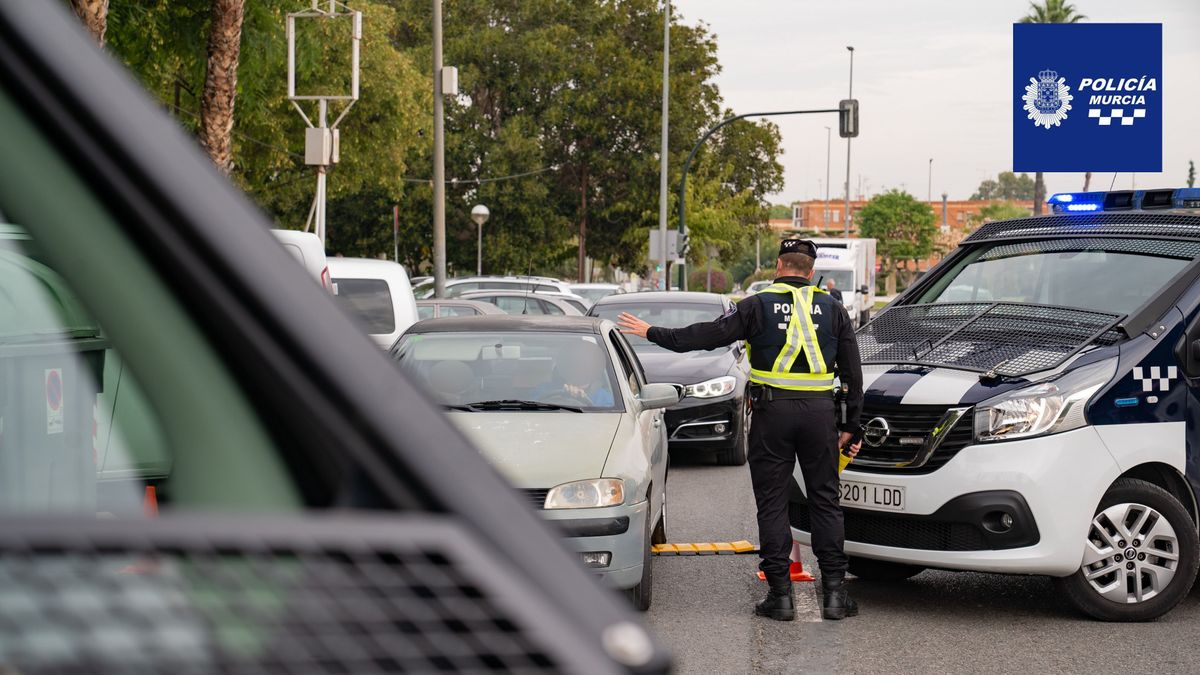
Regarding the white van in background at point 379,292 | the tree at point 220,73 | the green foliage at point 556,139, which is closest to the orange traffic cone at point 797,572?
the white van in background at point 379,292

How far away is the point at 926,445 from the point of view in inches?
265

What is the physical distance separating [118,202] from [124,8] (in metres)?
16.4

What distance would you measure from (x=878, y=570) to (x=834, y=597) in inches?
40.8

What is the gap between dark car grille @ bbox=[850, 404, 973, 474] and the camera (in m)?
6.66

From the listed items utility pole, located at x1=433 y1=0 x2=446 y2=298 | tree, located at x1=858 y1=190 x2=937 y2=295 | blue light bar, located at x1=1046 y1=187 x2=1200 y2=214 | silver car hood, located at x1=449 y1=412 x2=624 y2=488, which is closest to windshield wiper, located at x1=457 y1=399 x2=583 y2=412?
silver car hood, located at x1=449 y1=412 x2=624 y2=488

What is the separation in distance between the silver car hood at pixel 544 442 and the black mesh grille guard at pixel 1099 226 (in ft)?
8.39

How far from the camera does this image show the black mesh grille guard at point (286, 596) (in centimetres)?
67

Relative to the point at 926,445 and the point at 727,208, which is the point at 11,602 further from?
the point at 727,208

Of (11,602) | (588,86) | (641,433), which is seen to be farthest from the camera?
(588,86)

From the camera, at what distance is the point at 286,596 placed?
697mm

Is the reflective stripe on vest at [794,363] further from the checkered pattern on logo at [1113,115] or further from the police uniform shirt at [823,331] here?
the checkered pattern on logo at [1113,115]

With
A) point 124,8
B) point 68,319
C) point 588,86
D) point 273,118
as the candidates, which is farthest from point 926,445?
point 588,86

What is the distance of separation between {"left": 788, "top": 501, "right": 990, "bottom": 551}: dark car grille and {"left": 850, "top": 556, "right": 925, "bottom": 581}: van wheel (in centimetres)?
82

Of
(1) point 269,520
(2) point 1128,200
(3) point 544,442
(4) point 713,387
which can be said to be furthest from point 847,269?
(1) point 269,520
